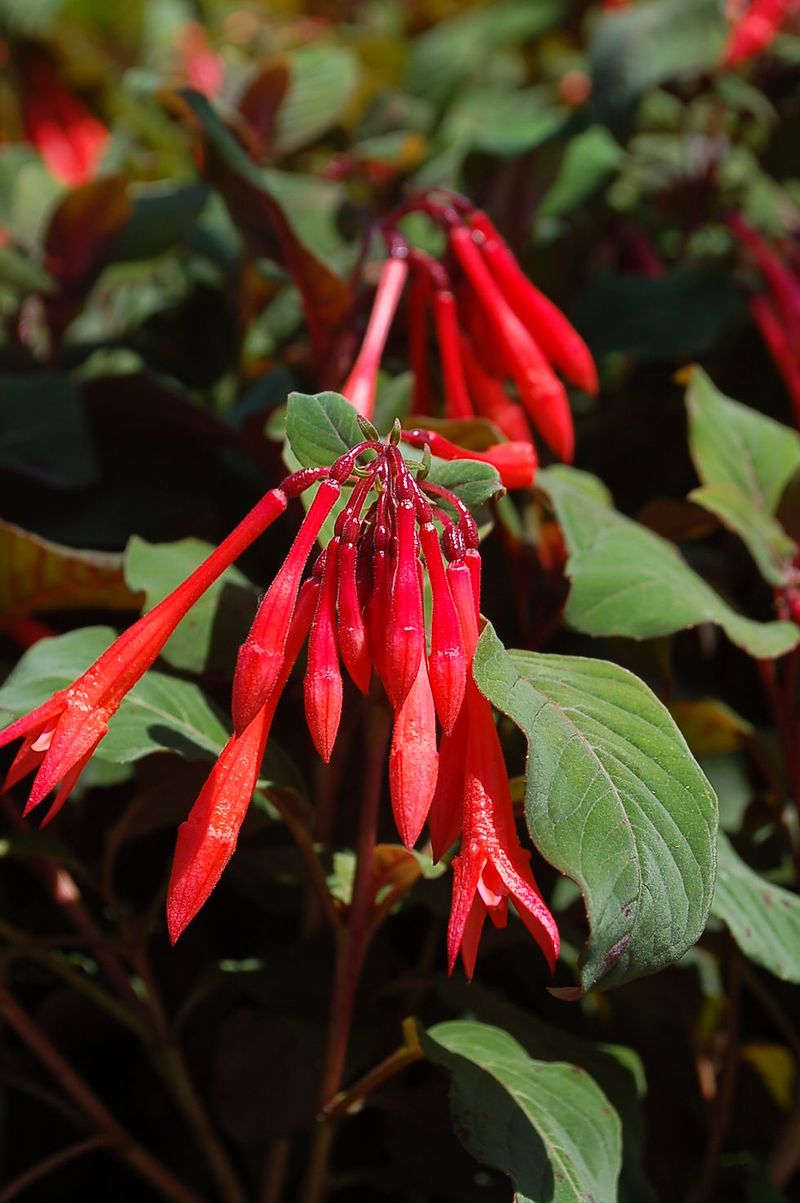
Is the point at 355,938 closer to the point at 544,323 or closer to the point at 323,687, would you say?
the point at 323,687

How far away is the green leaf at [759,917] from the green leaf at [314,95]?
1364mm

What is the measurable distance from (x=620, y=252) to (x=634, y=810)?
1253mm

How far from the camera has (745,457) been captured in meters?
1.22

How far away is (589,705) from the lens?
74cm

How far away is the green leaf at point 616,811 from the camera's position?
2.15 ft

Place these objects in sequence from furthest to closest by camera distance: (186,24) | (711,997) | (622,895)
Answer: (186,24), (711,997), (622,895)

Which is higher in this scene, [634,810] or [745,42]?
[745,42]

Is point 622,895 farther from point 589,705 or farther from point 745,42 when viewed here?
point 745,42

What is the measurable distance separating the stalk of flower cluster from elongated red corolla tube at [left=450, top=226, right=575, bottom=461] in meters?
0.36

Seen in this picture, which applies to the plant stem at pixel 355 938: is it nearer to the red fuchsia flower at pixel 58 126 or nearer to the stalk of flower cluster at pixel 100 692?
the stalk of flower cluster at pixel 100 692

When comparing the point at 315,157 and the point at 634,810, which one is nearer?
the point at 634,810

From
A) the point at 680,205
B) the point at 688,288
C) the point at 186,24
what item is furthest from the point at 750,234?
the point at 186,24

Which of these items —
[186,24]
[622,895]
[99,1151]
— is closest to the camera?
[622,895]

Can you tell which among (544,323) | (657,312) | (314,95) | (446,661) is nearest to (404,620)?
(446,661)
